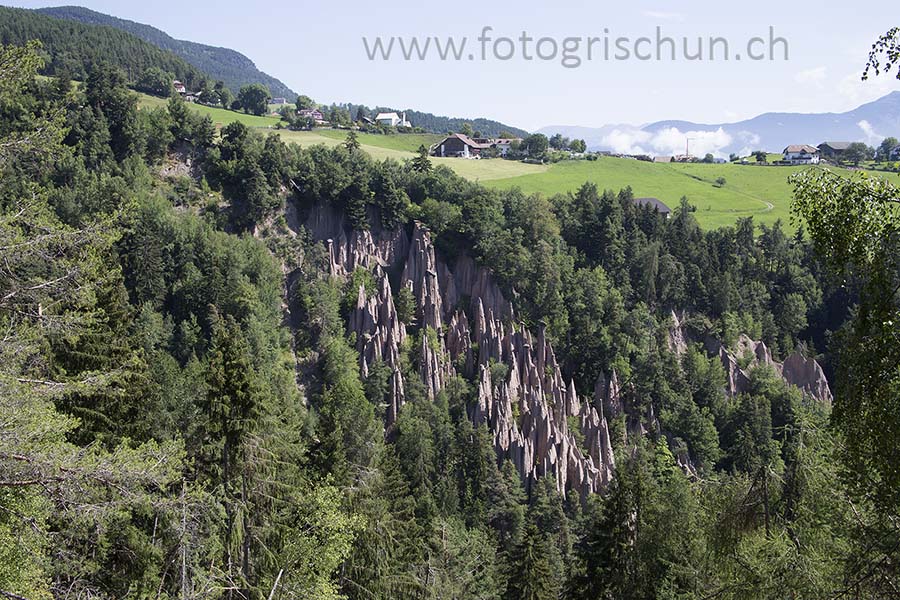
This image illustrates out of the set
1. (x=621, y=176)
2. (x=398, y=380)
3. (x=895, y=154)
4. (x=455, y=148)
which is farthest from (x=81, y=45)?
(x=895, y=154)

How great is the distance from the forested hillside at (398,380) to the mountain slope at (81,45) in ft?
122

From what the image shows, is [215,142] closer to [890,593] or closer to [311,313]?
[311,313]

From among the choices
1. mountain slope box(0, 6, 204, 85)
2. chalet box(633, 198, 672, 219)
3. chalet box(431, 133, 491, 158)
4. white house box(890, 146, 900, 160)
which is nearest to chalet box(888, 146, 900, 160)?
white house box(890, 146, 900, 160)

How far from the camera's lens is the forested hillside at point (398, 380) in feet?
37.6

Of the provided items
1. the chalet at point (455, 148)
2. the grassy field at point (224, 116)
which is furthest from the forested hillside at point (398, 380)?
the chalet at point (455, 148)

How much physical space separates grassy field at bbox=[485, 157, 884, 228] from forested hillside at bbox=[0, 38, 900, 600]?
1247 centimetres

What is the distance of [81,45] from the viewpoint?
336 feet

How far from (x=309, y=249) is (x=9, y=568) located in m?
51.0

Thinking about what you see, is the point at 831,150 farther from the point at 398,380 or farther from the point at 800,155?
the point at 398,380

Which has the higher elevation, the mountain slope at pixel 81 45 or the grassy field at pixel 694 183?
the mountain slope at pixel 81 45

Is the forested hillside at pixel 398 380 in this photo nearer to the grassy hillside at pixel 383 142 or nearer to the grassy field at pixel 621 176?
the grassy field at pixel 621 176

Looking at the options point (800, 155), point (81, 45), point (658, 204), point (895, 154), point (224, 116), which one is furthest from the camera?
point (800, 155)

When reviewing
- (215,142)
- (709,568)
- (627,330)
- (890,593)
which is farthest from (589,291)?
(890,593)

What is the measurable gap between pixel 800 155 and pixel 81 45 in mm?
122915
